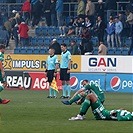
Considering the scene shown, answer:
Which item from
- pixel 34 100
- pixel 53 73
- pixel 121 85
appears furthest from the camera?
pixel 121 85

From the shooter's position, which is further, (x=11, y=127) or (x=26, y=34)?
(x=26, y=34)

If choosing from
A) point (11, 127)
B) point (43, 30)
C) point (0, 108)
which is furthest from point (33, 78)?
point (11, 127)

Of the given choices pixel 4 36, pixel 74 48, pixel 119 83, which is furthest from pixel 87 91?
pixel 4 36

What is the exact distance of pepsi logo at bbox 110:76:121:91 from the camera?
1219 inches

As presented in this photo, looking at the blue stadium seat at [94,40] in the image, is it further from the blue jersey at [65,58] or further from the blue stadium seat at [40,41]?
the blue jersey at [65,58]

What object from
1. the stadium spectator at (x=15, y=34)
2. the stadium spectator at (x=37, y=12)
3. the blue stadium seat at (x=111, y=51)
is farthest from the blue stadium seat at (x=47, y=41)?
the blue stadium seat at (x=111, y=51)

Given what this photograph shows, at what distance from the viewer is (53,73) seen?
2666cm

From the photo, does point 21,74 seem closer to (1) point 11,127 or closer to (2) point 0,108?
(2) point 0,108

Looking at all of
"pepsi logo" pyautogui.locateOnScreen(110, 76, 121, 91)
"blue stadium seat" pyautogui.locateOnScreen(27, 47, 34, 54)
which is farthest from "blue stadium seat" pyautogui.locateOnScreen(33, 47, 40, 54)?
"pepsi logo" pyautogui.locateOnScreen(110, 76, 121, 91)

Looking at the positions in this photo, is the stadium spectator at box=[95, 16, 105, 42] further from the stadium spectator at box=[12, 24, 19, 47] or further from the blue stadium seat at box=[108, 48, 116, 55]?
the stadium spectator at box=[12, 24, 19, 47]

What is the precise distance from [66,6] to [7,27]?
374 cm

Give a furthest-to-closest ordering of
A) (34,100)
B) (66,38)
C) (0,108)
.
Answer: (66,38) → (34,100) → (0,108)

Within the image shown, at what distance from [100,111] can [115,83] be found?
563 inches

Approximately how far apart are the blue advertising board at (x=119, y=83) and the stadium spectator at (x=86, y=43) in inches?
134
